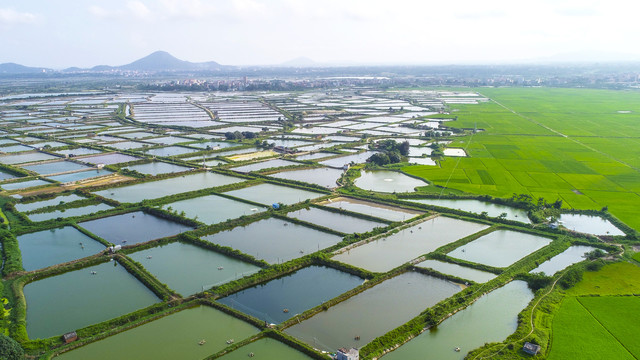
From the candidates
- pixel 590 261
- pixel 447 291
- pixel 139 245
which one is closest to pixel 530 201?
pixel 590 261

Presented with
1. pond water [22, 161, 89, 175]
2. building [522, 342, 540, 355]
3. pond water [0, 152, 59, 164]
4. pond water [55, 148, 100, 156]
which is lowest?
building [522, 342, 540, 355]

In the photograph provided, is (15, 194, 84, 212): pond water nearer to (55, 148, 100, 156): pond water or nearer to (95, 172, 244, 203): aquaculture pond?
(95, 172, 244, 203): aquaculture pond

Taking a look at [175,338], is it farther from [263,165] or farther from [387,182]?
[263,165]

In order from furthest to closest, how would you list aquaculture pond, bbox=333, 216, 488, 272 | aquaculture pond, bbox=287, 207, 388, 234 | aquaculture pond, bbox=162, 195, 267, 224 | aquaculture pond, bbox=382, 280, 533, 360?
1. aquaculture pond, bbox=162, 195, 267, 224
2. aquaculture pond, bbox=287, 207, 388, 234
3. aquaculture pond, bbox=333, 216, 488, 272
4. aquaculture pond, bbox=382, 280, 533, 360

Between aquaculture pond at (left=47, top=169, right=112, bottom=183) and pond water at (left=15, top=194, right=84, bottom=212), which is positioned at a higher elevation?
aquaculture pond at (left=47, top=169, right=112, bottom=183)

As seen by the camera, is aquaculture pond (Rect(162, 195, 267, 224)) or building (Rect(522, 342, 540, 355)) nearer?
building (Rect(522, 342, 540, 355))

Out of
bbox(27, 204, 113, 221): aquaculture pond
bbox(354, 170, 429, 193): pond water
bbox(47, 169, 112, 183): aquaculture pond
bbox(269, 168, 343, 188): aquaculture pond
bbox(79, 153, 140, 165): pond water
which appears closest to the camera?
bbox(27, 204, 113, 221): aquaculture pond

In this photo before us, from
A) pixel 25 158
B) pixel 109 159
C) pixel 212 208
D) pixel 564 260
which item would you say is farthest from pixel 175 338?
pixel 25 158

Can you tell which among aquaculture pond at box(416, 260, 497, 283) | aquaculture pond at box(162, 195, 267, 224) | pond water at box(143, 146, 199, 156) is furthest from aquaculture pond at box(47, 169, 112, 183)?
aquaculture pond at box(416, 260, 497, 283)
